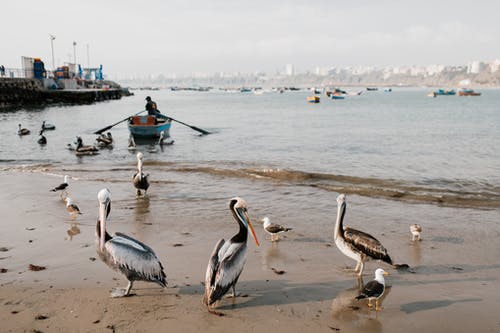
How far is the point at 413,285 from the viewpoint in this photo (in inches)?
278

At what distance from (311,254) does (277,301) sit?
7.45 feet

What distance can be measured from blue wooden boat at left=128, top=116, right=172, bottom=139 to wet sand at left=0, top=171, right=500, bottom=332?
53.2ft

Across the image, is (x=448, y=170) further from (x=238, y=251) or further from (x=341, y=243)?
(x=238, y=251)

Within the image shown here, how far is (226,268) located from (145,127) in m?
22.9

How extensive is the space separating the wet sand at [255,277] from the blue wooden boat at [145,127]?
1623 cm

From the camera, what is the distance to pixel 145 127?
27500 mm

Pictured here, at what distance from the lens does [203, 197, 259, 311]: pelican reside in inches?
228

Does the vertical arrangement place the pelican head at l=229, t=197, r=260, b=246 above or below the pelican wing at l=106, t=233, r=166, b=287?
above

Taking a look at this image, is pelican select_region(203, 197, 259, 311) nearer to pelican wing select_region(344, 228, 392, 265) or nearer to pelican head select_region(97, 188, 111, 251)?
pelican head select_region(97, 188, 111, 251)

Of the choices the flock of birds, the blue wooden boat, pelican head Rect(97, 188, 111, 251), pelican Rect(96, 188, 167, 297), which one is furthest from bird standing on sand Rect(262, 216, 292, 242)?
the blue wooden boat

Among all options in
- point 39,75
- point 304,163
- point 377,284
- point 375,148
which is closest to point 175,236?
point 377,284

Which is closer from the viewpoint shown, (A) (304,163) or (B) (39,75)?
(A) (304,163)

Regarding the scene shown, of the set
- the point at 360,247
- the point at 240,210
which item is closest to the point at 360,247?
the point at 360,247

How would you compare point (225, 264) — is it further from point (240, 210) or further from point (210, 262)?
point (240, 210)
